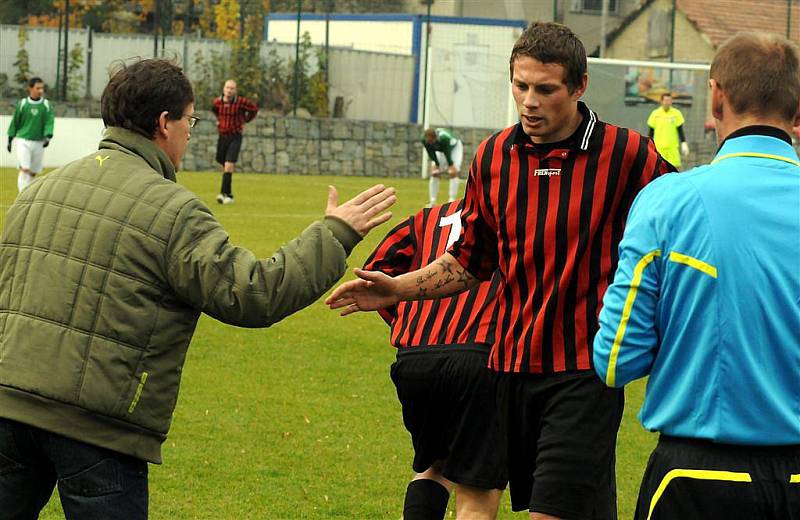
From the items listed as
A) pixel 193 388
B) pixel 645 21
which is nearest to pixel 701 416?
pixel 193 388

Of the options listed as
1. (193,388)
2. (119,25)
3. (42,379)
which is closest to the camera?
(42,379)

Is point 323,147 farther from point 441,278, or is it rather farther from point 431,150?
point 441,278

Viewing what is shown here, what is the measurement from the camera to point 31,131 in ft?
86.7

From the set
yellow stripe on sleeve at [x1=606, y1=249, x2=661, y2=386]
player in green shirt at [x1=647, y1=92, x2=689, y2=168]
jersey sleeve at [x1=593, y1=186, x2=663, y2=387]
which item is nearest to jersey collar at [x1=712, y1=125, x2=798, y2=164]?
jersey sleeve at [x1=593, y1=186, x2=663, y2=387]

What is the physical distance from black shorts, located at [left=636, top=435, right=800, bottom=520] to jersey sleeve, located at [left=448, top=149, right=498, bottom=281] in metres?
1.68

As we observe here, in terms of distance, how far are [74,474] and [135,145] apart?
38.7 inches

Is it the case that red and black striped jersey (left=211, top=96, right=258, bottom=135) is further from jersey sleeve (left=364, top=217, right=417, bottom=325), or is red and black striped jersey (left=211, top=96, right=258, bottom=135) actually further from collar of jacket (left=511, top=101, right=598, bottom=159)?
collar of jacket (left=511, top=101, right=598, bottom=159)

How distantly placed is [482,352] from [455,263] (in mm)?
386

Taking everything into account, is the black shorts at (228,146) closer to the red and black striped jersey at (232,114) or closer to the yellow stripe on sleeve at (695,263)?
the red and black striped jersey at (232,114)

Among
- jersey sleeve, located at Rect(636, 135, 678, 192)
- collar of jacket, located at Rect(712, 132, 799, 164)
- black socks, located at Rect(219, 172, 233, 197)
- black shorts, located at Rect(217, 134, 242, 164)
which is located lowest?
black socks, located at Rect(219, 172, 233, 197)

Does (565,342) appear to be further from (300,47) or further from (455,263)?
(300,47)

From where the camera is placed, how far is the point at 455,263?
5121 mm

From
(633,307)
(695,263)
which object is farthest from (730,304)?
(633,307)

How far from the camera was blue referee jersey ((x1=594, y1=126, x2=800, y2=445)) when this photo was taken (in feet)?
11.2
